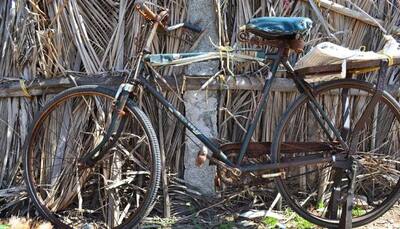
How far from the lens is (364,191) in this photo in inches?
142

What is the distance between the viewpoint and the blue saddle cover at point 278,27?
285cm

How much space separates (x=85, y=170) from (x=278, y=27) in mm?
1542

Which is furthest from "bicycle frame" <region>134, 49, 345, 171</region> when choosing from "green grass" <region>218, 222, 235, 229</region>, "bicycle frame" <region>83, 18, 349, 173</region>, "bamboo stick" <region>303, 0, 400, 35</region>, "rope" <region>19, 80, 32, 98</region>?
"rope" <region>19, 80, 32, 98</region>

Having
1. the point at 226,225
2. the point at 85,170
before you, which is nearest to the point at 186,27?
the point at 85,170

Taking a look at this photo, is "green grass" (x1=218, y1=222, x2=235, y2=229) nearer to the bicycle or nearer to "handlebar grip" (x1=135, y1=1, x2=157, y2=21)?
the bicycle

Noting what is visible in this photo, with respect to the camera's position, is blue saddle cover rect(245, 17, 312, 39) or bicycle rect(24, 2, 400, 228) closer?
blue saddle cover rect(245, 17, 312, 39)

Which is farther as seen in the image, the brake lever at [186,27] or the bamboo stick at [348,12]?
the bamboo stick at [348,12]

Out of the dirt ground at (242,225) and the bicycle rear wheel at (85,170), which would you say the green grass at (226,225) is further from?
the bicycle rear wheel at (85,170)

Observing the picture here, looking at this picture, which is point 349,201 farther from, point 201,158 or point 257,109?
point 201,158

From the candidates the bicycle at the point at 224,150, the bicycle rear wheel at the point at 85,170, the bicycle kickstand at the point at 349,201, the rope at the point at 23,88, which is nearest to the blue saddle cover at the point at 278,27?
the bicycle at the point at 224,150

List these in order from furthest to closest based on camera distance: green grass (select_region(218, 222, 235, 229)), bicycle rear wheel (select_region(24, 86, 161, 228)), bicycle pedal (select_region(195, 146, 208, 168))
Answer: bicycle rear wheel (select_region(24, 86, 161, 228)) → green grass (select_region(218, 222, 235, 229)) → bicycle pedal (select_region(195, 146, 208, 168))

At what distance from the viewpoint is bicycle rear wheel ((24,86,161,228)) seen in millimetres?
3379

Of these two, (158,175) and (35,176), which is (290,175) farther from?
(35,176)

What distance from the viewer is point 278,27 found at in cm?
286
